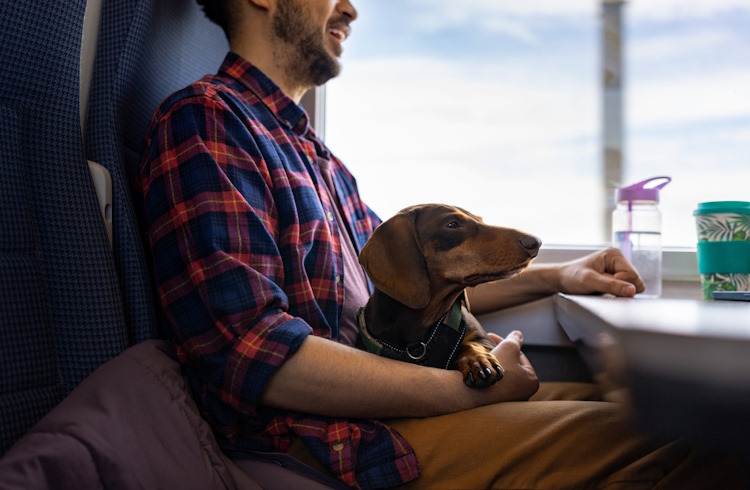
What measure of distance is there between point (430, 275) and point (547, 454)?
398 mm

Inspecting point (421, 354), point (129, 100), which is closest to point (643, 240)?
point (421, 354)

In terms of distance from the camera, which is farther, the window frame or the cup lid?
the window frame

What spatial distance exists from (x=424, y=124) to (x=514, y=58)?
340 millimetres

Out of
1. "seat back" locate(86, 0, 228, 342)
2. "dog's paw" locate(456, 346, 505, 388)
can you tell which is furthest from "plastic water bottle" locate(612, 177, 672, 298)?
"seat back" locate(86, 0, 228, 342)

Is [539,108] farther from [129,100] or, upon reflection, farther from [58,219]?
[58,219]

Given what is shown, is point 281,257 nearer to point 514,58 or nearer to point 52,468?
point 52,468

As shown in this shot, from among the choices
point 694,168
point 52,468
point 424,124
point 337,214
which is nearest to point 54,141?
point 52,468

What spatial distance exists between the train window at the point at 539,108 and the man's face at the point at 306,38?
55 centimetres

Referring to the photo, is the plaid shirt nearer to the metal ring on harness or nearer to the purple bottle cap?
the metal ring on harness

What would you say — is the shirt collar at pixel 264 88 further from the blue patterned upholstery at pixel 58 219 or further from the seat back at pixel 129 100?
the blue patterned upholstery at pixel 58 219

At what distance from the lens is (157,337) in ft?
3.42

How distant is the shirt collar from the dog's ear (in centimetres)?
34

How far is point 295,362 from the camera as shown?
93cm

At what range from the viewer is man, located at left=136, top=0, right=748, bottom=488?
909mm
